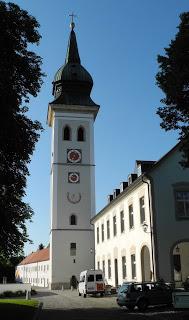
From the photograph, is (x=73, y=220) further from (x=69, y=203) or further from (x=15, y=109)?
(x=15, y=109)

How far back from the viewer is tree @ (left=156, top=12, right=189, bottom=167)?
17.7 metres

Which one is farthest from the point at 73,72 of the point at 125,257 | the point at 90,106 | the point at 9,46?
the point at 9,46

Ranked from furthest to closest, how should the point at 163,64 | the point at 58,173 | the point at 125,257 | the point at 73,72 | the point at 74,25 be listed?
the point at 74,25 < the point at 73,72 < the point at 58,173 < the point at 125,257 < the point at 163,64

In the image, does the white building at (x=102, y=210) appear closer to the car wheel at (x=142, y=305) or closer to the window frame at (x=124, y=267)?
the window frame at (x=124, y=267)

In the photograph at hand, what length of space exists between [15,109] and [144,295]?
11.3m

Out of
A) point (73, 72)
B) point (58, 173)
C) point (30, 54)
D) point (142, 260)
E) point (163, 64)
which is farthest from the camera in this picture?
point (73, 72)

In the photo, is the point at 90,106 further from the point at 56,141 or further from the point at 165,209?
the point at 165,209

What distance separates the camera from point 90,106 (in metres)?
62.1

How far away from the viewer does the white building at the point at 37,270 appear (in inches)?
3206

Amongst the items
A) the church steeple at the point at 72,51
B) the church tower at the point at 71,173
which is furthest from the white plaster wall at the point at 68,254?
the church steeple at the point at 72,51

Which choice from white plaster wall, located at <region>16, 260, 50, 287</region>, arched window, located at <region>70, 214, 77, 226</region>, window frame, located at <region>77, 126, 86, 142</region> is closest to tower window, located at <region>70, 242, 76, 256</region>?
arched window, located at <region>70, 214, 77, 226</region>

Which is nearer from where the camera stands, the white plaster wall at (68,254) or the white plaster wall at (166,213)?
the white plaster wall at (166,213)

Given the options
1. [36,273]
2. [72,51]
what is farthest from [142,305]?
[36,273]

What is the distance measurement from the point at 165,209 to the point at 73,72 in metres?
38.6
